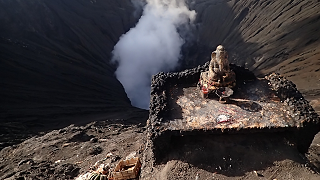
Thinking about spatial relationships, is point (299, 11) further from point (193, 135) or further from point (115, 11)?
point (193, 135)

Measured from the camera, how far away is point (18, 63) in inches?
743

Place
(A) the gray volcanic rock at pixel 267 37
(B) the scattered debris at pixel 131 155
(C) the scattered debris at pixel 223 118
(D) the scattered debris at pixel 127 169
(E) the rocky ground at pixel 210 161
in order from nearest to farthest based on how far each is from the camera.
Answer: (E) the rocky ground at pixel 210 161
(D) the scattered debris at pixel 127 169
(C) the scattered debris at pixel 223 118
(B) the scattered debris at pixel 131 155
(A) the gray volcanic rock at pixel 267 37

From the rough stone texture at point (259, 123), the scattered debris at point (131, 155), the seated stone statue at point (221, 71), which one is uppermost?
the seated stone statue at point (221, 71)

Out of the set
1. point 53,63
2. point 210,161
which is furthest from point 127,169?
point 53,63

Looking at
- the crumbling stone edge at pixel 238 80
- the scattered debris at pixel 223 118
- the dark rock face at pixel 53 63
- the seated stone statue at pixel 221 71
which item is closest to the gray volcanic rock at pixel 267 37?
the crumbling stone edge at pixel 238 80

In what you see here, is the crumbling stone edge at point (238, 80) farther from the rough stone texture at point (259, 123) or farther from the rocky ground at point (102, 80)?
the rocky ground at point (102, 80)

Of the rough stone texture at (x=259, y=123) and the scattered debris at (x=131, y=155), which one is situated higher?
the rough stone texture at (x=259, y=123)

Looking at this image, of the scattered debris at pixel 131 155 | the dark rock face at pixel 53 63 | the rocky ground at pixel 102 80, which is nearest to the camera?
the rocky ground at pixel 102 80

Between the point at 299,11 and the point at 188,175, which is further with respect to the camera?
the point at 299,11

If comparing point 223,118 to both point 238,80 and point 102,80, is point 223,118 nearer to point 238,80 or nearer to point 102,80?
point 238,80

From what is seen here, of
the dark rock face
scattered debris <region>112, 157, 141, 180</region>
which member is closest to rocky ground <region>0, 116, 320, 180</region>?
scattered debris <region>112, 157, 141, 180</region>

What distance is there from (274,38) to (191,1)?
72.7 feet

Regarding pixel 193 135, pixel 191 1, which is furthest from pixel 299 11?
pixel 193 135

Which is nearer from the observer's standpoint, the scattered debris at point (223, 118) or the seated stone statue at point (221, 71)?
the scattered debris at point (223, 118)
